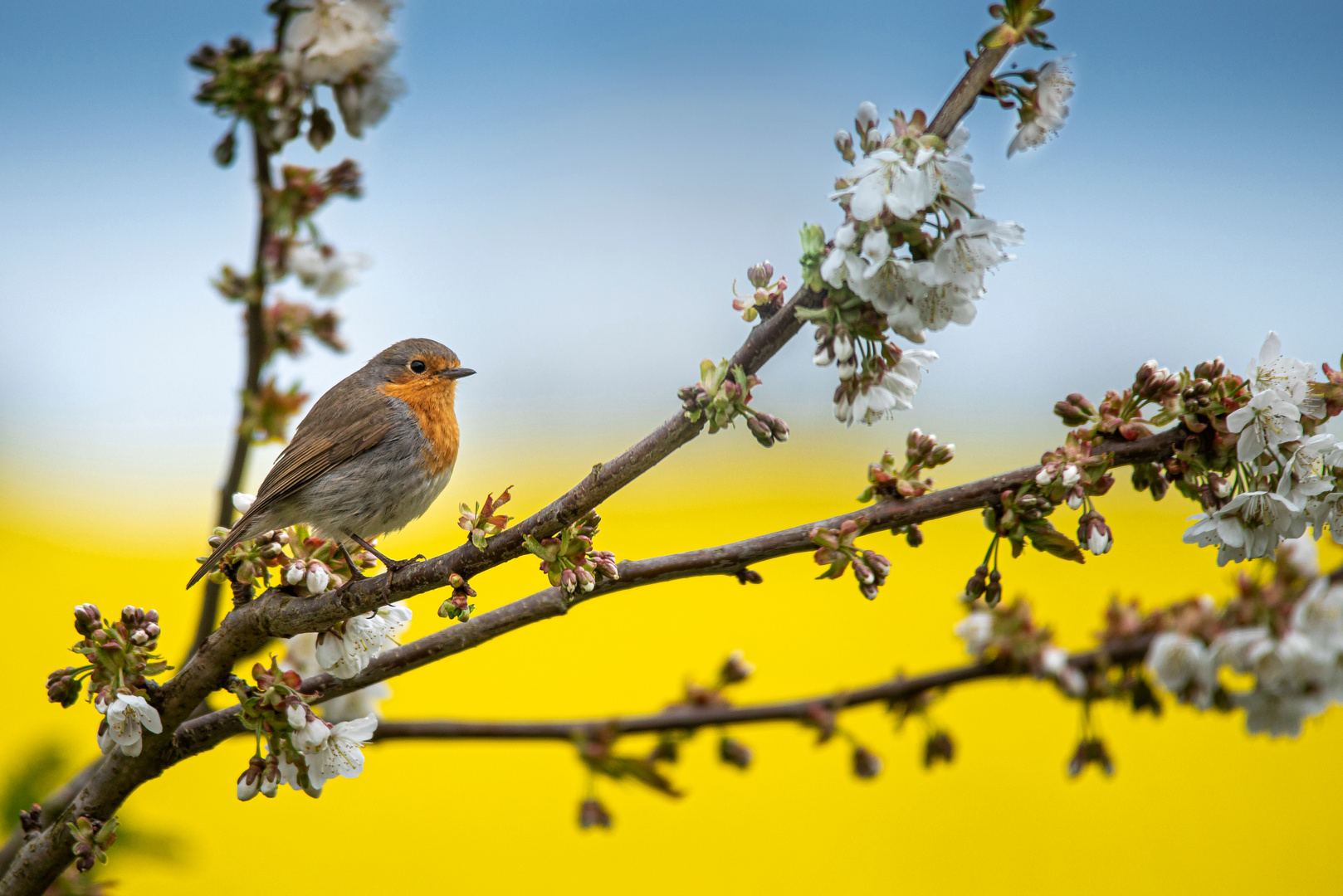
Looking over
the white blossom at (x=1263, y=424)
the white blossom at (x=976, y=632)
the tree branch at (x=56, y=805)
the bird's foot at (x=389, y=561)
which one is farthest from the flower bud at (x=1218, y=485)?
the tree branch at (x=56, y=805)

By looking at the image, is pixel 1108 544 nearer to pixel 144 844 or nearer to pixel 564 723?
pixel 564 723

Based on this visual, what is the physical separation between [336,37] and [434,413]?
1.56m

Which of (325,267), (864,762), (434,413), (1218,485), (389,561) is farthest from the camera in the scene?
(434,413)

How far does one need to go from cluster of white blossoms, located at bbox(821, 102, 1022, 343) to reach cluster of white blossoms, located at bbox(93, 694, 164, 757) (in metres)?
1.48

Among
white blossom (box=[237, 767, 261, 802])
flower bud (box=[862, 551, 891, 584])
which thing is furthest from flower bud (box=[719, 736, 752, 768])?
white blossom (box=[237, 767, 261, 802])

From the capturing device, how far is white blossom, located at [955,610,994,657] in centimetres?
216

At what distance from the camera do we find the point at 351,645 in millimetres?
2045

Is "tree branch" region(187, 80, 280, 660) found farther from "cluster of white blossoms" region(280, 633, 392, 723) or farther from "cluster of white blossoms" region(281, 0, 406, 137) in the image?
"cluster of white blossoms" region(281, 0, 406, 137)

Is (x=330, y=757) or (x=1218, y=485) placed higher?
(x=1218, y=485)

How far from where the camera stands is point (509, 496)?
185 cm

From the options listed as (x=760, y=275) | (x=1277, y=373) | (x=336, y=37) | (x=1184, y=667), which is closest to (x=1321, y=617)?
(x=1184, y=667)

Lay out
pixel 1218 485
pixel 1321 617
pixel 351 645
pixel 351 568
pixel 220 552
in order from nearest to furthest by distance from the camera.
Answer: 1. pixel 1321 617
2. pixel 1218 485
3. pixel 351 645
4. pixel 220 552
5. pixel 351 568

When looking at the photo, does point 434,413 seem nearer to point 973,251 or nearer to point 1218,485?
point 973,251

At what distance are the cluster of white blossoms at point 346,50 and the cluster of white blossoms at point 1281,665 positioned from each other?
1.85m
